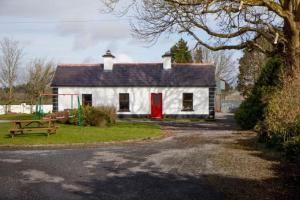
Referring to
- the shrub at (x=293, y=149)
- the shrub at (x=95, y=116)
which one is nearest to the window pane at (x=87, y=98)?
the shrub at (x=95, y=116)

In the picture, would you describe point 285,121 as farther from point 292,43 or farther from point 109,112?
point 109,112

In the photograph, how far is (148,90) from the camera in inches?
→ 1548

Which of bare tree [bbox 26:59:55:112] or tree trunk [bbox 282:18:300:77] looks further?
bare tree [bbox 26:59:55:112]

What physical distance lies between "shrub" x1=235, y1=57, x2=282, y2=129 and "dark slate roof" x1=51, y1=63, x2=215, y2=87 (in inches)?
542

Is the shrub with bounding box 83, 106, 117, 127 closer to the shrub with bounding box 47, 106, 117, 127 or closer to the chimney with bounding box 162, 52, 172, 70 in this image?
the shrub with bounding box 47, 106, 117, 127

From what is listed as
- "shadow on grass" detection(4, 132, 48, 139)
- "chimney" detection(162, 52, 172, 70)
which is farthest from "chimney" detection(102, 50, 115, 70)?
"shadow on grass" detection(4, 132, 48, 139)

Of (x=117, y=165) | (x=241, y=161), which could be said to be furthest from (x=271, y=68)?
(x=117, y=165)

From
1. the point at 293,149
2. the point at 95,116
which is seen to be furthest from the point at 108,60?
the point at 293,149

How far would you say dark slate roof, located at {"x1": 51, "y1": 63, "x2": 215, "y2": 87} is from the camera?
1545 inches

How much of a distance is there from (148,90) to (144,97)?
724 mm

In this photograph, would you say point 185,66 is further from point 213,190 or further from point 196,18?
point 213,190

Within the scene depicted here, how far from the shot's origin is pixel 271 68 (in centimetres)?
2298

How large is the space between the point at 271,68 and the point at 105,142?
1002 centimetres

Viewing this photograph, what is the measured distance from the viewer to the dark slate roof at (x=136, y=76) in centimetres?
3925
